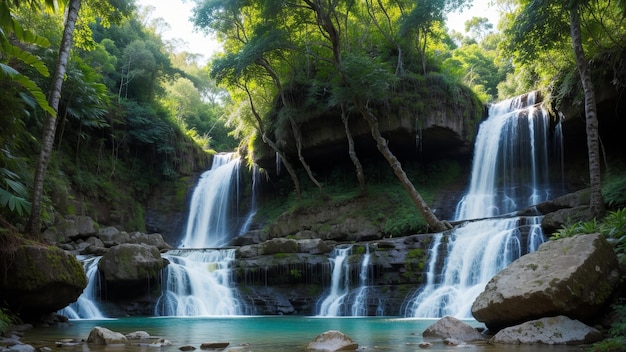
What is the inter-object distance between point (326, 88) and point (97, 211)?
11.9 metres

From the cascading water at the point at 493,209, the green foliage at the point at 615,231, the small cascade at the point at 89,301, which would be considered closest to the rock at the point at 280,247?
the cascading water at the point at 493,209

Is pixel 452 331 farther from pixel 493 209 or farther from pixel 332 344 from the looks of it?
pixel 493 209

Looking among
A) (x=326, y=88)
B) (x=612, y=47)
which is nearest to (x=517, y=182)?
(x=612, y=47)

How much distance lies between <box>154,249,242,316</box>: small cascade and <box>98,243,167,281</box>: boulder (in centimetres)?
57

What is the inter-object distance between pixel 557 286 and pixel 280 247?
9.12 m

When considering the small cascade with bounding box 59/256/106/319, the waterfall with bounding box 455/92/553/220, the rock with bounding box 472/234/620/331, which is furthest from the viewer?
the waterfall with bounding box 455/92/553/220

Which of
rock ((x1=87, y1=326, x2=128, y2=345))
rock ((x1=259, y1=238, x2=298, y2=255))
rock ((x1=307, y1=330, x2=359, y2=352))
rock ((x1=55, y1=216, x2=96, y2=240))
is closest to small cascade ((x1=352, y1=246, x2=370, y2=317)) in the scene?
rock ((x1=259, y1=238, x2=298, y2=255))

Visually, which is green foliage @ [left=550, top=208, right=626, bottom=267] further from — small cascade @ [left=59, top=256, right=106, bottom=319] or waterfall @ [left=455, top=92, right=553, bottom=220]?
small cascade @ [left=59, top=256, right=106, bottom=319]

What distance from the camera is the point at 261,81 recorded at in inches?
841

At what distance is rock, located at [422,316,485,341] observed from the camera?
20.5 feet

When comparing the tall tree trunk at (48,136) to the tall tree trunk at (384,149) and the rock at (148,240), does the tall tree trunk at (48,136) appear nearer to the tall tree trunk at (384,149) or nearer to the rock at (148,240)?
the tall tree trunk at (384,149)

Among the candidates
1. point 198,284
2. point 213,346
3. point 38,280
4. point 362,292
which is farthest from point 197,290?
Answer: point 213,346

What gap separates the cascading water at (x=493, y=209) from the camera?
11594 millimetres

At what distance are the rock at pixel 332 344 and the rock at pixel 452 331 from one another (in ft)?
5.07
